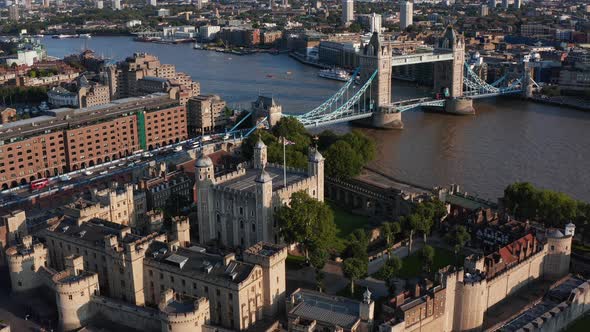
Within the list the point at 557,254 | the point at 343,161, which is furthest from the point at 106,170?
the point at 557,254

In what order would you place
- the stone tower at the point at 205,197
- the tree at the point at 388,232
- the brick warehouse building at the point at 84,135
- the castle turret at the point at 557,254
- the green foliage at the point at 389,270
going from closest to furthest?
1. the green foliage at the point at 389,270
2. the castle turret at the point at 557,254
3. the tree at the point at 388,232
4. the stone tower at the point at 205,197
5. the brick warehouse building at the point at 84,135

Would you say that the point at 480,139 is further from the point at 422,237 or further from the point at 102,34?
the point at 102,34

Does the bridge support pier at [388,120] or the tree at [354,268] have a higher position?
the tree at [354,268]

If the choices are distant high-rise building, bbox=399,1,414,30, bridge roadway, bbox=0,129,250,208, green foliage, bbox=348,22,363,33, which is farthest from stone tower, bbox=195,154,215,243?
distant high-rise building, bbox=399,1,414,30

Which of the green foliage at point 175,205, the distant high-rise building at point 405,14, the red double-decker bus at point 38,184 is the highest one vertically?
the distant high-rise building at point 405,14

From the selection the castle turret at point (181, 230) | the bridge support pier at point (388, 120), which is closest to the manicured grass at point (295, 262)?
the castle turret at point (181, 230)

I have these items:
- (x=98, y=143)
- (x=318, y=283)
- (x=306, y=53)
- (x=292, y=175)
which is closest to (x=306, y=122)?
(x=98, y=143)

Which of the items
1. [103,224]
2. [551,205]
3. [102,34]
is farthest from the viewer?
[102,34]

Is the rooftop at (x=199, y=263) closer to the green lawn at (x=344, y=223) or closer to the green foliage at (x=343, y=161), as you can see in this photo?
the green lawn at (x=344, y=223)

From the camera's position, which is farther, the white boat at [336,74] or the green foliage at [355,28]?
the green foliage at [355,28]
